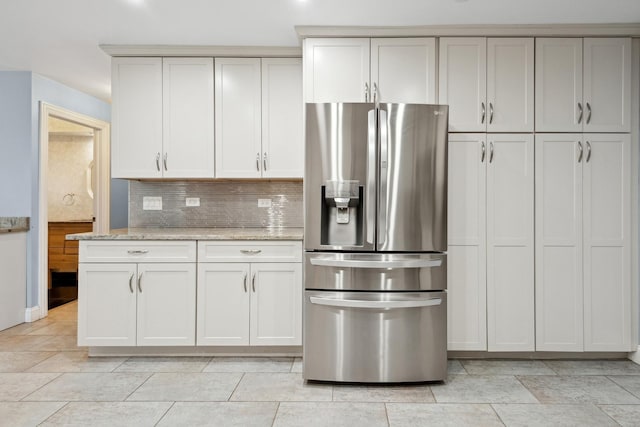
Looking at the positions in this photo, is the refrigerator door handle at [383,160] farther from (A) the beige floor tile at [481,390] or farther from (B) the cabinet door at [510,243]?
(A) the beige floor tile at [481,390]

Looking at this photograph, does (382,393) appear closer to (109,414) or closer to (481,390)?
(481,390)

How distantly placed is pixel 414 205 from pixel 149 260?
6.00 ft

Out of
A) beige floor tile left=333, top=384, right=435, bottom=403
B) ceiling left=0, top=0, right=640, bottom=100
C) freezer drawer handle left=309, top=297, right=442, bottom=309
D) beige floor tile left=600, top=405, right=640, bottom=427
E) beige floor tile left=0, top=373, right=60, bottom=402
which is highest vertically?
ceiling left=0, top=0, right=640, bottom=100

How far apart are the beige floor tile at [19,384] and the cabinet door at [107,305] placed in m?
0.35

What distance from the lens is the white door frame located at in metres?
4.33

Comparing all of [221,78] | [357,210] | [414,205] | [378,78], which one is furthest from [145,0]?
[414,205]

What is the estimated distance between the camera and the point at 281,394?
2670mm

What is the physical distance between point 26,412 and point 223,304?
1239 millimetres

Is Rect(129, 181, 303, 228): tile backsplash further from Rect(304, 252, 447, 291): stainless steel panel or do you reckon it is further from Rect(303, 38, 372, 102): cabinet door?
Rect(304, 252, 447, 291): stainless steel panel

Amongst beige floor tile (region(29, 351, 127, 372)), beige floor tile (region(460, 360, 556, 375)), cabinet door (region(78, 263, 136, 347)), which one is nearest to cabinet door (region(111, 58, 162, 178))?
cabinet door (region(78, 263, 136, 347))

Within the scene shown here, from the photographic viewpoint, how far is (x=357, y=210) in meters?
2.86

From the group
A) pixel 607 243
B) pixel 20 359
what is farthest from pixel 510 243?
pixel 20 359

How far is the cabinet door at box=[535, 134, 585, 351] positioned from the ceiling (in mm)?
819

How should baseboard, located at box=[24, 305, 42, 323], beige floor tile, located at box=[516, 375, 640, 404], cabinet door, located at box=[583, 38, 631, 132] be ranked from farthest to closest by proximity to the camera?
baseboard, located at box=[24, 305, 42, 323]
cabinet door, located at box=[583, 38, 631, 132]
beige floor tile, located at box=[516, 375, 640, 404]
